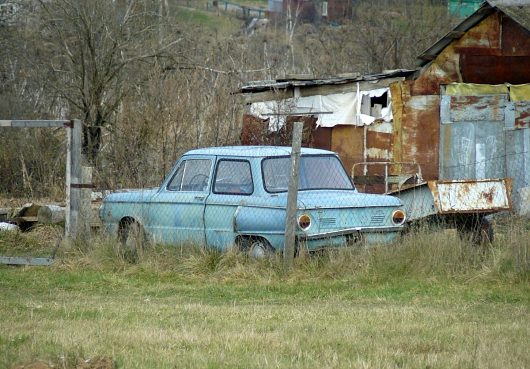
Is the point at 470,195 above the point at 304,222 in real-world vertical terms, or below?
above

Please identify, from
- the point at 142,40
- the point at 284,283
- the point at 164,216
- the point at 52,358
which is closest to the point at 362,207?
the point at 284,283

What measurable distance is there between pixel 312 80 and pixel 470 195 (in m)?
8.57

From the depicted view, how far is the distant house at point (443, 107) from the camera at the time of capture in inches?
753

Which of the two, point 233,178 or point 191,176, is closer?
point 233,178

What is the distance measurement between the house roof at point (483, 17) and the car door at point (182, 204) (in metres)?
8.06

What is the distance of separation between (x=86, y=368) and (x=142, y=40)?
17933 mm

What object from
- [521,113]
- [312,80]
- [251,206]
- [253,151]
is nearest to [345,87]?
[312,80]

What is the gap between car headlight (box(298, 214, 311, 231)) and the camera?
37.8ft

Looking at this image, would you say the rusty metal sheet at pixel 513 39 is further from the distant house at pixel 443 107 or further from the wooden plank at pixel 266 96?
the wooden plank at pixel 266 96

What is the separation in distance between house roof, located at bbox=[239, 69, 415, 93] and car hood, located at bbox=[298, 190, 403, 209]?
7915 mm

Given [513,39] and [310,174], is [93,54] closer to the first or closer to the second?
[513,39]

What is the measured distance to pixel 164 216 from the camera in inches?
510

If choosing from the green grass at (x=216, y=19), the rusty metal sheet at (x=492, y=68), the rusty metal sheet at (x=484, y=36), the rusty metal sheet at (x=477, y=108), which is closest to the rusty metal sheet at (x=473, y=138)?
the rusty metal sheet at (x=477, y=108)

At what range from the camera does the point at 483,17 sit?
19.7 metres
